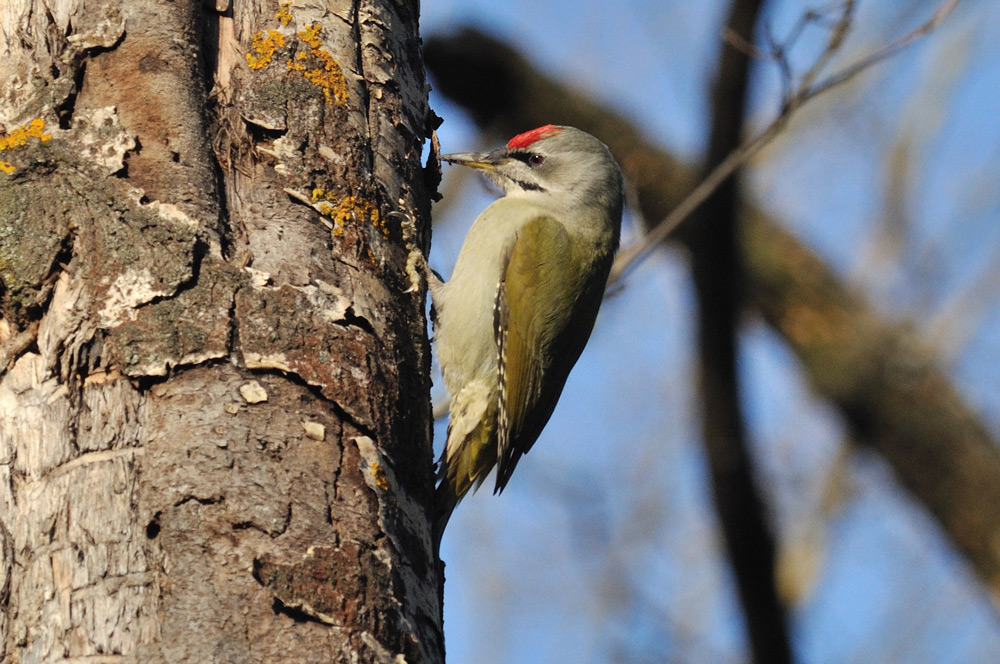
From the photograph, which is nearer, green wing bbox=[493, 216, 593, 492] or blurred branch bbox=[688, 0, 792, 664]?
blurred branch bbox=[688, 0, 792, 664]

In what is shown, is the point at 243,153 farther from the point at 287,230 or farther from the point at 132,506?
the point at 132,506

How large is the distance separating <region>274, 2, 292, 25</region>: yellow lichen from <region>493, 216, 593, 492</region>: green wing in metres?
1.61

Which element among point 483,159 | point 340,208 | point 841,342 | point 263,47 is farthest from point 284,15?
point 841,342

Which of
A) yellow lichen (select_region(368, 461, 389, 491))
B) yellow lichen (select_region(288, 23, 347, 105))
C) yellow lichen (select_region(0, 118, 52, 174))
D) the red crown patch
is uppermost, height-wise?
yellow lichen (select_region(288, 23, 347, 105))

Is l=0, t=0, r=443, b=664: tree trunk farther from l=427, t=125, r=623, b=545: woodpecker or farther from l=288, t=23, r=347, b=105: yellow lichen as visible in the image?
l=427, t=125, r=623, b=545: woodpecker

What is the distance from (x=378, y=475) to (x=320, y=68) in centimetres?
118

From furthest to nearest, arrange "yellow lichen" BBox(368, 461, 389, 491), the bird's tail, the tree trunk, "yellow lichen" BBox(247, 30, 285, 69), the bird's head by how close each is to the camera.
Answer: the bird's head → the bird's tail → "yellow lichen" BBox(247, 30, 285, 69) → "yellow lichen" BBox(368, 461, 389, 491) → the tree trunk

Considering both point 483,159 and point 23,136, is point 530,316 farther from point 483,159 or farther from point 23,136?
point 23,136

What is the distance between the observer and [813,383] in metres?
4.91

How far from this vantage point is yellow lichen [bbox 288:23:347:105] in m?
2.84

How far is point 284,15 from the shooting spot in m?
2.94

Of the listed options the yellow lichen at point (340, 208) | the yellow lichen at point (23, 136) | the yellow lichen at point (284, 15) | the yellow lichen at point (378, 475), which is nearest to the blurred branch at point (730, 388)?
the yellow lichen at point (340, 208)

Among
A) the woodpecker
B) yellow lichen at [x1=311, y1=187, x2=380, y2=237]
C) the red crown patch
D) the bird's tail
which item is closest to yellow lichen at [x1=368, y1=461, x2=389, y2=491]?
yellow lichen at [x1=311, y1=187, x2=380, y2=237]

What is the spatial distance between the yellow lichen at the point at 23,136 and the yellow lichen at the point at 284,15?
730 mm
